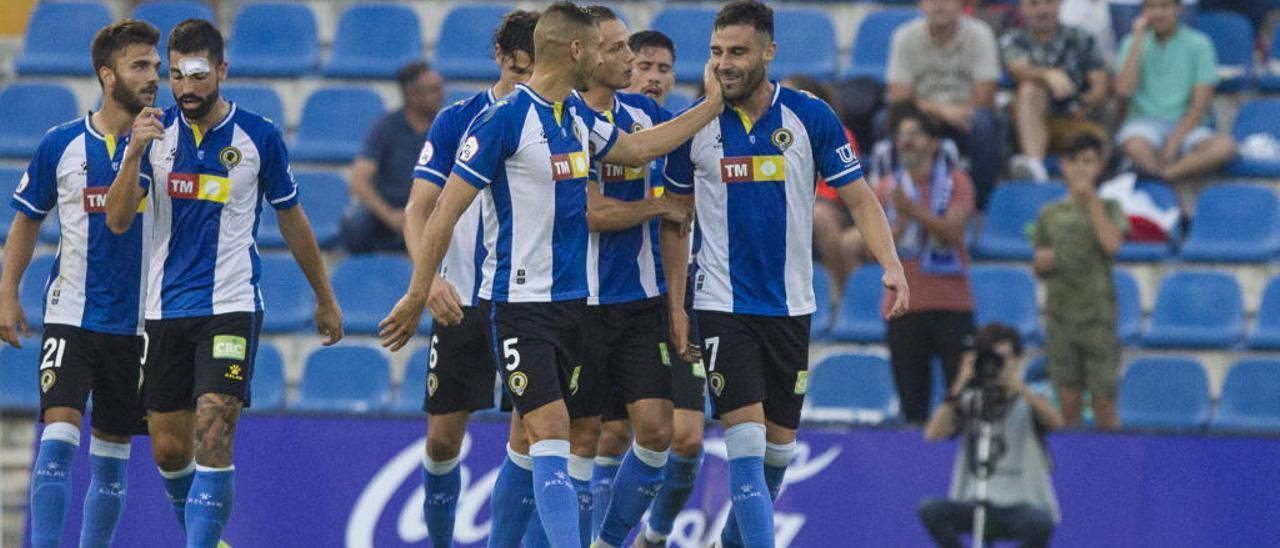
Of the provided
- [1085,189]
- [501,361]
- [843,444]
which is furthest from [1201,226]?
[501,361]

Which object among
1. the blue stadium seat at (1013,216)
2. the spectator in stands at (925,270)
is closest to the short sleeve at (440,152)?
the spectator in stands at (925,270)

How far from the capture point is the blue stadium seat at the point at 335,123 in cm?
1598

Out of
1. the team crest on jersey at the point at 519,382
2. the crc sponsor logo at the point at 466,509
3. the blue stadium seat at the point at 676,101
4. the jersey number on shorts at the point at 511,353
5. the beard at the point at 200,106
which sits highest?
the beard at the point at 200,106

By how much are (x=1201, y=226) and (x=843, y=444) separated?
3.71 metres

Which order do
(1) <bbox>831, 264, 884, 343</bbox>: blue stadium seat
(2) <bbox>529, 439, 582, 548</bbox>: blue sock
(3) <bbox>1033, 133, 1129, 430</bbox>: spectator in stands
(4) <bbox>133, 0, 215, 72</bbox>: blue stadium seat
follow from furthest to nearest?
1. (4) <bbox>133, 0, 215, 72</bbox>: blue stadium seat
2. (1) <bbox>831, 264, 884, 343</bbox>: blue stadium seat
3. (3) <bbox>1033, 133, 1129, 430</bbox>: spectator in stands
4. (2) <bbox>529, 439, 582, 548</bbox>: blue sock

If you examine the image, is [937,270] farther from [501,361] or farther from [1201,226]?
[501,361]

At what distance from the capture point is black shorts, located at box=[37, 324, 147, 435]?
9.74m

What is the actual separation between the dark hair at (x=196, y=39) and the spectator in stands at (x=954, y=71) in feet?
21.3

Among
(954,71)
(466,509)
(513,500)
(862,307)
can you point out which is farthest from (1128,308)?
(513,500)

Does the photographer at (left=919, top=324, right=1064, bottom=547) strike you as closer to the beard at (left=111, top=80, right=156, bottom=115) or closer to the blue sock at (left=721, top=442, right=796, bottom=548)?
the blue sock at (left=721, top=442, right=796, bottom=548)

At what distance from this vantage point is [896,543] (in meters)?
12.7

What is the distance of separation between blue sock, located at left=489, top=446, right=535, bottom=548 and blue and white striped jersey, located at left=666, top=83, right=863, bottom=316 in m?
1.06

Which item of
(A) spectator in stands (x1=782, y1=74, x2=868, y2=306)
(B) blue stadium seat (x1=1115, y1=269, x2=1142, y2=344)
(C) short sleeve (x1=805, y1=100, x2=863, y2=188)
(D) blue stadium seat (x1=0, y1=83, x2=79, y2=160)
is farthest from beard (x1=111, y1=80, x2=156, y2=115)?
(B) blue stadium seat (x1=1115, y1=269, x2=1142, y2=344)

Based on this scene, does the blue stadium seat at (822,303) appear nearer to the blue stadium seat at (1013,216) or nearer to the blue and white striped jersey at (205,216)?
the blue stadium seat at (1013,216)
